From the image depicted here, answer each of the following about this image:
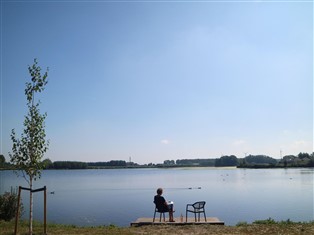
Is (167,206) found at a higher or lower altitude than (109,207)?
higher

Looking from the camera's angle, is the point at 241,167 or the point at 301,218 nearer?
the point at 301,218

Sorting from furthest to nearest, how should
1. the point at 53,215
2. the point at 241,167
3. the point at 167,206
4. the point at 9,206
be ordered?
the point at 241,167, the point at 53,215, the point at 9,206, the point at 167,206

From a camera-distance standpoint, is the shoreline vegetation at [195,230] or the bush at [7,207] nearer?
the shoreline vegetation at [195,230]

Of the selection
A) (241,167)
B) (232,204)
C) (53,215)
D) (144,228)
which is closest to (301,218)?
(232,204)

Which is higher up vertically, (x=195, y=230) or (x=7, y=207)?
(x=7, y=207)

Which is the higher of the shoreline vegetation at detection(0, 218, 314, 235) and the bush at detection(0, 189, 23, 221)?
the bush at detection(0, 189, 23, 221)

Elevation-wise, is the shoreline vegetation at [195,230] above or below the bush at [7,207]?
below

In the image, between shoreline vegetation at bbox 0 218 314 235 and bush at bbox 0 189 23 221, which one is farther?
bush at bbox 0 189 23 221

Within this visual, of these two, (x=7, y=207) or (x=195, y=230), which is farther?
(x=7, y=207)

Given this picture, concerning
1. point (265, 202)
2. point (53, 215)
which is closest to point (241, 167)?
point (265, 202)

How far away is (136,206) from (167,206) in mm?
17000

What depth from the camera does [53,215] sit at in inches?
1039

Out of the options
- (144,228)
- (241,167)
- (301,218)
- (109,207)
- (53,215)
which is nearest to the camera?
(144,228)

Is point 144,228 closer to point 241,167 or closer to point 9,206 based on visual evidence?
point 9,206
